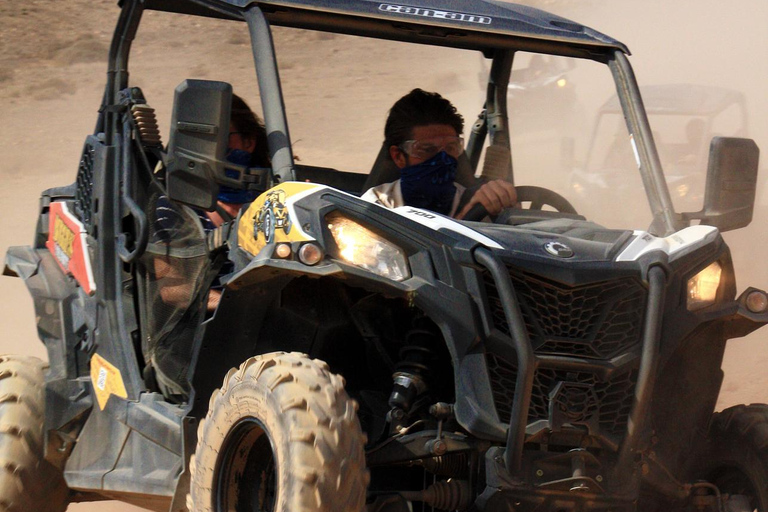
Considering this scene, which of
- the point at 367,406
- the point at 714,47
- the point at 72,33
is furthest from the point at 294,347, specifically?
the point at 72,33

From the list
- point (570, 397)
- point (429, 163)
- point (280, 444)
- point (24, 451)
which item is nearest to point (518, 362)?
point (570, 397)

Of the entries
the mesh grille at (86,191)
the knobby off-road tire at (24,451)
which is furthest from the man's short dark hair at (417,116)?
the knobby off-road tire at (24,451)

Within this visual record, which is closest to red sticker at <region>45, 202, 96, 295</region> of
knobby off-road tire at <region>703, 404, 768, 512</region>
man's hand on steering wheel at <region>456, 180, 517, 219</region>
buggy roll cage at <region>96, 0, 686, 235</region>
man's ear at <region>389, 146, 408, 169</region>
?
buggy roll cage at <region>96, 0, 686, 235</region>

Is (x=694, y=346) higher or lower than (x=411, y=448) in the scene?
higher

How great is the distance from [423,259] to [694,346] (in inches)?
43.7

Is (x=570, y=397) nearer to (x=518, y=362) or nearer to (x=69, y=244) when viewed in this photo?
(x=518, y=362)

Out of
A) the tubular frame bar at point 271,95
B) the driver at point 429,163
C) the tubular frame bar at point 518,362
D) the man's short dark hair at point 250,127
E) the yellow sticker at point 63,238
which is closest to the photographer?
the tubular frame bar at point 518,362

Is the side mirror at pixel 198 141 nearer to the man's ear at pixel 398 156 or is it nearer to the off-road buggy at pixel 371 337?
the off-road buggy at pixel 371 337

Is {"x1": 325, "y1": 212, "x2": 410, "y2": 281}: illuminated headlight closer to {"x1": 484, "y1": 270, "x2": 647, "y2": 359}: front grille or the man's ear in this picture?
{"x1": 484, "y1": 270, "x2": 647, "y2": 359}: front grille

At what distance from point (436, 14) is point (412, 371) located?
1.56 metres

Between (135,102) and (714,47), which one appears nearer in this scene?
(135,102)

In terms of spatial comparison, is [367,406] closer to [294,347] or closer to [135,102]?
[294,347]

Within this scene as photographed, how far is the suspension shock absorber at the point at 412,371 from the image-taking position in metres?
3.74

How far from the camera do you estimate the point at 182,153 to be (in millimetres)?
3943
